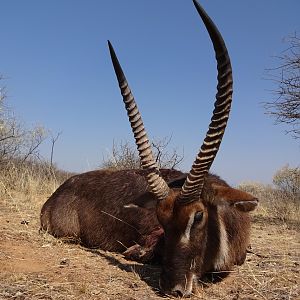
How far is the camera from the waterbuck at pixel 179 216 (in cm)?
436

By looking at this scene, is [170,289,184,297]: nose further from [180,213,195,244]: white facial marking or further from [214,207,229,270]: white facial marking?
[214,207,229,270]: white facial marking

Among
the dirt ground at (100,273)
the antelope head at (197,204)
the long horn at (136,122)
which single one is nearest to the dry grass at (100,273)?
the dirt ground at (100,273)

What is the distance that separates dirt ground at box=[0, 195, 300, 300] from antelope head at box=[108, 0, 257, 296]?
0.76ft

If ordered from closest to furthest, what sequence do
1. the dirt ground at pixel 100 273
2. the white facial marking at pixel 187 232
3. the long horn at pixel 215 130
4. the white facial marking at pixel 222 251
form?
the long horn at pixel 215 130 → the dirt ground at pixel 100 273 → the white facial marking at pixel 187 232 → the white facial marking at pixel 222 251

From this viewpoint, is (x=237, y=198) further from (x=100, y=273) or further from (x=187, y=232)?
(x=100, y=273)

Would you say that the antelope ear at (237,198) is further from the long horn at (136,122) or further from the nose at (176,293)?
the nose at (176,293)

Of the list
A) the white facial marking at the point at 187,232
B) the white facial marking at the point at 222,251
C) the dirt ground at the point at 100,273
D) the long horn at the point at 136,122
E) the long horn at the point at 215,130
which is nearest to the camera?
the long horn at the point at 215,130

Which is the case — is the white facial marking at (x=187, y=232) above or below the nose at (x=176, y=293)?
above

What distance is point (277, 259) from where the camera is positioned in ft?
19.3

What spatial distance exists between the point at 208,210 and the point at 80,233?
273 centimetres

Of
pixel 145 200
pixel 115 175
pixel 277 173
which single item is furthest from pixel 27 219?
pixel 277 173

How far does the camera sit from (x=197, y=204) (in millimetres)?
4543

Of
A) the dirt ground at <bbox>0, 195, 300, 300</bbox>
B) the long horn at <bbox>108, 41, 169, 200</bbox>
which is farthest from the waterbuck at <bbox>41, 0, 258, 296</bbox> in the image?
the dirt ground at <bbox>0, 195, 300, 300</bbox>

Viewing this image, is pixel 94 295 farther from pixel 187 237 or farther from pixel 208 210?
pixel 208 210
